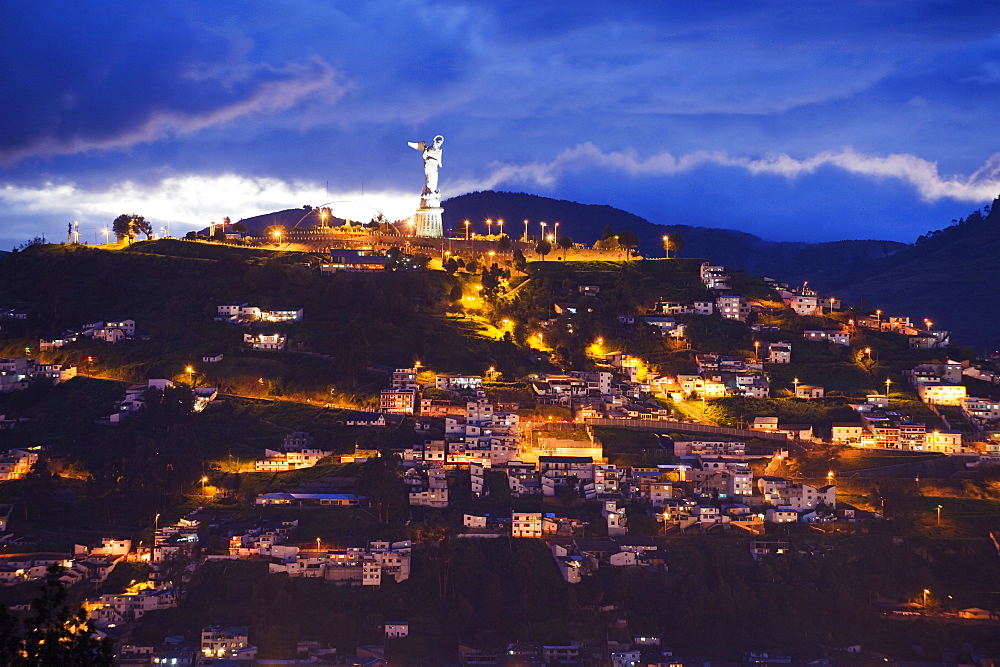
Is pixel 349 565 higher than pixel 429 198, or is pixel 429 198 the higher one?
pixel 429 198

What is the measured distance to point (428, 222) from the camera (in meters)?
62.8

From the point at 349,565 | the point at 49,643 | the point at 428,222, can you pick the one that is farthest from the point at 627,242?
the point at 49,643

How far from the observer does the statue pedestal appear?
62688 millimetres

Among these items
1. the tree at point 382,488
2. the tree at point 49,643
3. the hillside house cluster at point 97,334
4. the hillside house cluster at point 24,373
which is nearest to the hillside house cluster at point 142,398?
the hillside house cluster at point 24,373

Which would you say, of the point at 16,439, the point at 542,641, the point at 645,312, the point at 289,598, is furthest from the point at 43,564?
the point at 645,312

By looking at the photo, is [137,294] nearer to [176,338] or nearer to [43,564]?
[176,338]

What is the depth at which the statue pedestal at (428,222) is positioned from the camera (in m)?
62.7

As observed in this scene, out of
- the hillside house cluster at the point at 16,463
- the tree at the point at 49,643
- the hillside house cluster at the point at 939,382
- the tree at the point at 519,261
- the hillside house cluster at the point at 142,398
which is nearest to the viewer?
the tree at the point at 49,643

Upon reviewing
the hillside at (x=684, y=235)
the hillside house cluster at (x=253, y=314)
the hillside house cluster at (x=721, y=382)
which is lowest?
the hillside house cluster at (x=721, y=382)

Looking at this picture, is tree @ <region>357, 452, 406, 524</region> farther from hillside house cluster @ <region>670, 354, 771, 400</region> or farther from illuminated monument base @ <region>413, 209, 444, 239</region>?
illuminated monument base @ <region>413, 209, 444, 239</region>

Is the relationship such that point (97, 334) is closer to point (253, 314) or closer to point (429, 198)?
point (253, 314)

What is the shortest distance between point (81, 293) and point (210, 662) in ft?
96.7

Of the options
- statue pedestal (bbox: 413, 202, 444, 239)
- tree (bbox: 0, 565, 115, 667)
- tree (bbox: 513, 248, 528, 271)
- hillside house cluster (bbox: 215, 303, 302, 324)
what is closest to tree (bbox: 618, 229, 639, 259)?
tree (bbox: 513, 248, 528, 271)

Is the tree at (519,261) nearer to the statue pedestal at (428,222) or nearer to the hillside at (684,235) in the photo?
the statue pedestal at (428,222)
